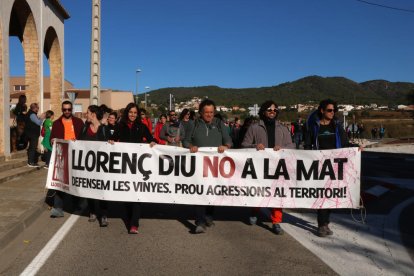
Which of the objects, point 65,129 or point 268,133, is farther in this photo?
point 65,129

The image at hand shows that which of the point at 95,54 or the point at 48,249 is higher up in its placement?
the point at 95,54

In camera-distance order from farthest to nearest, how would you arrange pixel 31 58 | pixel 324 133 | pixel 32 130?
pixel 31 58
pixel 32 130
pixel 324 133

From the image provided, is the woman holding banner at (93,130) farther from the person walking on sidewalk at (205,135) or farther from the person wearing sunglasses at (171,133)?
the person wearing sunglasses at (171,133)

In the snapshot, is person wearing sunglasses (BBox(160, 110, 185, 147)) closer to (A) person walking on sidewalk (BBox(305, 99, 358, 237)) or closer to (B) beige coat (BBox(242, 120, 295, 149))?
(B) beige coat (BBox(242, 120, 295, 149))

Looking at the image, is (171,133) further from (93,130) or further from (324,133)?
(324,133)

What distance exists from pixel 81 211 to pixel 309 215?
4.05 m

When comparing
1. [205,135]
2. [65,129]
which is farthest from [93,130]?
[205,135]

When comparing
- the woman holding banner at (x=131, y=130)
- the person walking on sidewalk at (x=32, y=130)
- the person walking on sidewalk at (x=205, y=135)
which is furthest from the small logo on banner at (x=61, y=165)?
the person walking on sidewalk at (x=32, y=130)

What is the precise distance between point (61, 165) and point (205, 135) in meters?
2.48

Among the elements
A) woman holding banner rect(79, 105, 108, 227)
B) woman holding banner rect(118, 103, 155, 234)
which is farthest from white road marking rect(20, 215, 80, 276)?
woman holding banner rect(118, 103, 155, 234)

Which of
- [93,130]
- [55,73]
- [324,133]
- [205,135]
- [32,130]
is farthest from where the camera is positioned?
[55,73]

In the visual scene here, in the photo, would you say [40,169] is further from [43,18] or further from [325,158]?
[325,158]

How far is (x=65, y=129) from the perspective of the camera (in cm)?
736

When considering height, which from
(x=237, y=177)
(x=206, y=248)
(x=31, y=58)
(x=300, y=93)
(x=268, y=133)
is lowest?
(x=206, y=248)
